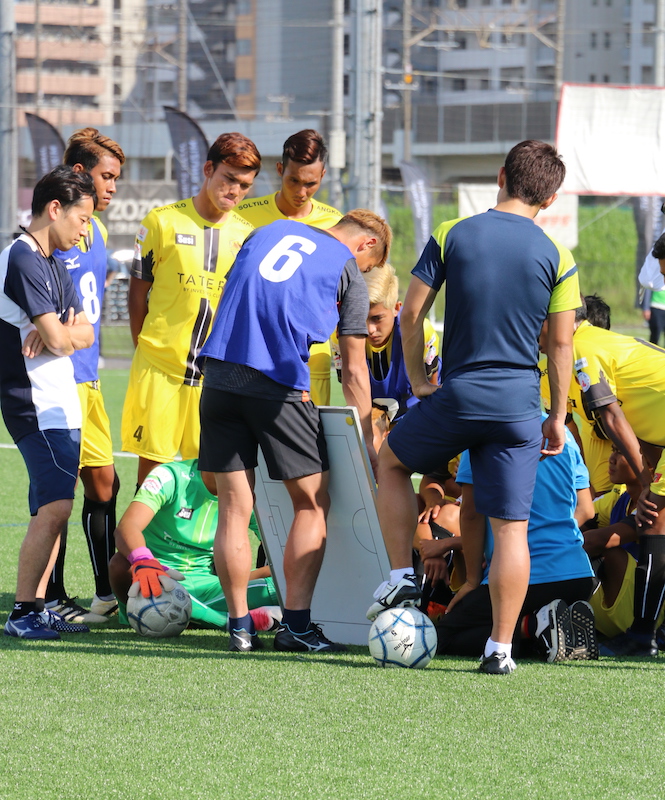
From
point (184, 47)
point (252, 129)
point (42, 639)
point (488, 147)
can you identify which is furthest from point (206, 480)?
point (488, 147)

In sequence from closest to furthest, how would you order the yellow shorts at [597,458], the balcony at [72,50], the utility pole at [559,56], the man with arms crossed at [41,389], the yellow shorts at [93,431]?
the man with arms crossed at [41,389] < the yellow shorts at [93,431] < the yellow shorts at [597,458] < the balcony at [72,50] < the utility pole at [559,56]

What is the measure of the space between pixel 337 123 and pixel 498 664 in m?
14.4

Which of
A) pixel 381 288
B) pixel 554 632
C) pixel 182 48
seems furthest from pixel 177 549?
pixel 182 48

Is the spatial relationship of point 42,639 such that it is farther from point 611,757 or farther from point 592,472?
point 592,472

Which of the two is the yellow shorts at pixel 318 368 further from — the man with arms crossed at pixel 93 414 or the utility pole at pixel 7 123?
the utility pole at pixel 7 123

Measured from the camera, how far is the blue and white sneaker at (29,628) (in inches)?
183

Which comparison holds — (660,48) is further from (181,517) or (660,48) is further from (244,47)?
(181,517)


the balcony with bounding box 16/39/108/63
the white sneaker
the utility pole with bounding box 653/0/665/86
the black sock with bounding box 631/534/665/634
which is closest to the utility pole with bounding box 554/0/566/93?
the utility pole with bounding box 653/0/665/86

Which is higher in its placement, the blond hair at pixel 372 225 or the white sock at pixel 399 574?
the blond hair at pixel 372 225

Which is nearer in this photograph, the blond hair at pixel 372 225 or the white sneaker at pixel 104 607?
the blond hair at pixel 372 225

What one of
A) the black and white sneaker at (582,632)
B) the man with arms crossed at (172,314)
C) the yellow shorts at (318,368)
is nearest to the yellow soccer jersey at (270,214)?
the man with arms crossed at (172,314)

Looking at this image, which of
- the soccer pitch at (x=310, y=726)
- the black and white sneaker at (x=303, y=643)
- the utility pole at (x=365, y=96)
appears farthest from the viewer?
the utility pole at (x=365, y=96)

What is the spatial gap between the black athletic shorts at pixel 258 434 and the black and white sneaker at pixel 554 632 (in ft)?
3.47

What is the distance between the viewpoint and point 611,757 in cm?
326
